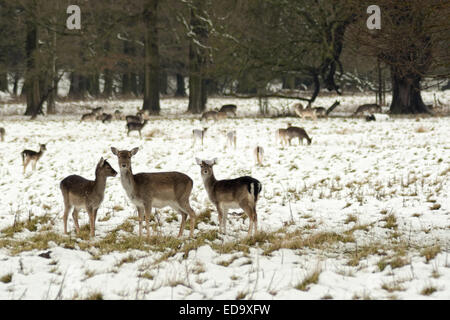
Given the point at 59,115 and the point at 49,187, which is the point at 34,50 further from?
the point at 49,187

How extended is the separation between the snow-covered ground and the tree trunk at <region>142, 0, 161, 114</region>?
15.3 m

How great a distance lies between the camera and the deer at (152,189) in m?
7.46

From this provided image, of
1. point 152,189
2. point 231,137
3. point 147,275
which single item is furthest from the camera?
point 231,137

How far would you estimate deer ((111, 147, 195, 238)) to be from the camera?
746 cm

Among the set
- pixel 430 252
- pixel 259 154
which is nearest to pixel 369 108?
pixel 259 154

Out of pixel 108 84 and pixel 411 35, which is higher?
pixel 108 84

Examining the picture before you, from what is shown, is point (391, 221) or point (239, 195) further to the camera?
point (391, 221)

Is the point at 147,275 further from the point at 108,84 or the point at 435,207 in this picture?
the point at 108,84

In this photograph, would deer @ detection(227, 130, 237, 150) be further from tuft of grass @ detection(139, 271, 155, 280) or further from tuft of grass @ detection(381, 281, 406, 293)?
tuft of grass @ detection(381, 281, 406, 293)

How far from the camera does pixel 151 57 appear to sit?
31.5 meters

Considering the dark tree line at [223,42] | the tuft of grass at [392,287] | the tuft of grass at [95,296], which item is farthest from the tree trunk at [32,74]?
the tuft of grass at [392,287]

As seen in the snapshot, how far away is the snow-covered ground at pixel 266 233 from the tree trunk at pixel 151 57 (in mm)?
15292

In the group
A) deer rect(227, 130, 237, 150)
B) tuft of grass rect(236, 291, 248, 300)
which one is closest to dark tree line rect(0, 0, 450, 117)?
deer rect(227, 130, 237, 150)

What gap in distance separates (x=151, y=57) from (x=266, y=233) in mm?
25574
